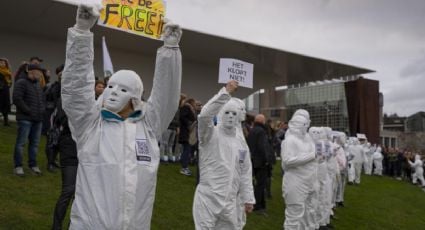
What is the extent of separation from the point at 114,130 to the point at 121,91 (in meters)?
0.32

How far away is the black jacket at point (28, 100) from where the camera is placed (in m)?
7.64

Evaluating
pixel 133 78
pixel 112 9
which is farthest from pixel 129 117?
pixel 112 9

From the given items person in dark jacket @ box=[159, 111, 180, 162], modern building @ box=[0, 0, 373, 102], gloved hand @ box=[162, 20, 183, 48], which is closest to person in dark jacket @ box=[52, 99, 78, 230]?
gloved hand @ box=[162, 20, 183, 48]

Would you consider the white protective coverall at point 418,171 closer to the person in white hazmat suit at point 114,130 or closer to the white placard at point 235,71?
the white placard at point 235,71

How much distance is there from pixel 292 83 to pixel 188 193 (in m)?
24.7

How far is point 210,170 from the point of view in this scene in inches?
238

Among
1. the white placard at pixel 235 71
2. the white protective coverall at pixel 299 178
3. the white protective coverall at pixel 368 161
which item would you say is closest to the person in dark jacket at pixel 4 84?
the white placard at pixel 235 71

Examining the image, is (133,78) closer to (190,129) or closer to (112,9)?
(112,9)

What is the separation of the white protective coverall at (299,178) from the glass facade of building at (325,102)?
1077 inches

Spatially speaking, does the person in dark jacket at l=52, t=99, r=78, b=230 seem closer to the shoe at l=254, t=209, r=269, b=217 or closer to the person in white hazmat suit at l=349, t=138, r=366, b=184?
the shoe at l=254, t=209, r=269, b=217

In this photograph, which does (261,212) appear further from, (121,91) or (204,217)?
(121,91)

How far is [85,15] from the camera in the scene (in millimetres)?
2959

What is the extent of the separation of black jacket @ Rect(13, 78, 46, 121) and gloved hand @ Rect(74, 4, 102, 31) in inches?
203

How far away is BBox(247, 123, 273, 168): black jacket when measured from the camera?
1009 centimetres
